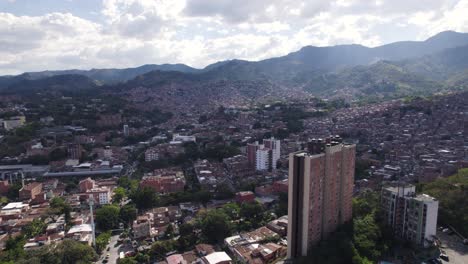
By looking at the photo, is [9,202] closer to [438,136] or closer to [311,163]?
[311,163]

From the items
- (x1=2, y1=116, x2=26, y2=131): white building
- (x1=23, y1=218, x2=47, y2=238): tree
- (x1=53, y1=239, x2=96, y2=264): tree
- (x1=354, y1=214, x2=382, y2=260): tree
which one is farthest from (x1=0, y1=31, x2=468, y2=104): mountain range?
(x1=53, y1=239, x2=96, y2=264): tree

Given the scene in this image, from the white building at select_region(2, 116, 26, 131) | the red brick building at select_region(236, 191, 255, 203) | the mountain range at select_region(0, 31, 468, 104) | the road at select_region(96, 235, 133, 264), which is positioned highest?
the mountain range at select_region(0, 31, 468, 104)

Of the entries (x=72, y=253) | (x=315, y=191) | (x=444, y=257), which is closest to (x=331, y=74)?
(x=444, y=257)

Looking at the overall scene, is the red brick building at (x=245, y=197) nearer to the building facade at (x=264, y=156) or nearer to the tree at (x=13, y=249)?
the building facade at (x=264, y=156)

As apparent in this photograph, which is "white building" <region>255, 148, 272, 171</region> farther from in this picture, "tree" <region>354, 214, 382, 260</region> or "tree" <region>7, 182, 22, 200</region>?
"tree" <region>7, 182, 22, 200</region>

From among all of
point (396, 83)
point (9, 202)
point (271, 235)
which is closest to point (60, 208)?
point (9, 202)

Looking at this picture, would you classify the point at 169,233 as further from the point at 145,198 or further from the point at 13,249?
the point at 13,249

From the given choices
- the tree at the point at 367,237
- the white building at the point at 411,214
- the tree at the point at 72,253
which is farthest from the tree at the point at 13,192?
the white building at the point at 411,214
